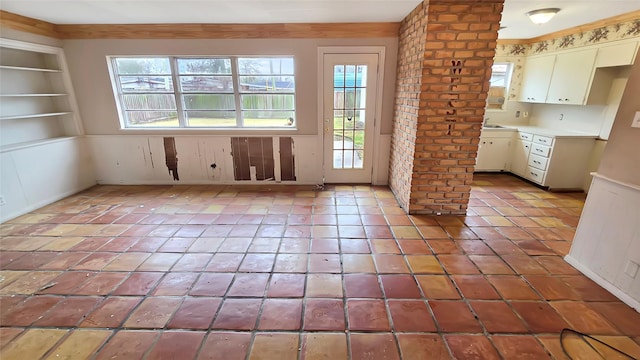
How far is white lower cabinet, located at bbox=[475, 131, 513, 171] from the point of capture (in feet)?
16.3

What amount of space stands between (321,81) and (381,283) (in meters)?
3.02

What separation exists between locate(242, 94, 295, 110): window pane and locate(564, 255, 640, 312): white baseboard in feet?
12.3

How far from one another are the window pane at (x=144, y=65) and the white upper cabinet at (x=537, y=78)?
235 inches

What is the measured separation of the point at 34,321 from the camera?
6.18 ft

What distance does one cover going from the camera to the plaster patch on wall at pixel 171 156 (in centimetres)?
448

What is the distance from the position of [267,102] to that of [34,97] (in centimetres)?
316

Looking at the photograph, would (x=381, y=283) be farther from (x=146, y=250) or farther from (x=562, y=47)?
(x=562, y=47)

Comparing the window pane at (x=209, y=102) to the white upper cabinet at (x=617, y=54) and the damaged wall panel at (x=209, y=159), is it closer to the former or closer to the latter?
the damaged wall panel at (x=209, y=159)

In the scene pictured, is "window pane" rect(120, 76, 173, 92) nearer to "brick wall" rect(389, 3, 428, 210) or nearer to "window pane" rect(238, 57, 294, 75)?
"window pane" rect(238, 57, 294, 75)

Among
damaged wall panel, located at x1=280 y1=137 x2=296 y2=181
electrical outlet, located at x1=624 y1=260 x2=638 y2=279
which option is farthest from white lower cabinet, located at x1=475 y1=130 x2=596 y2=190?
damaged wall panel, located at x1=280 y1=137 x2=296 y2=181

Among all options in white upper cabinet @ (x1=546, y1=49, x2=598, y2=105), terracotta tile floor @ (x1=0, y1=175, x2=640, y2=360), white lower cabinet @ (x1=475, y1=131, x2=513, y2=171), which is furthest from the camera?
white lower cabinet @ (x1=475, y1=131, x2=513, y2=171)

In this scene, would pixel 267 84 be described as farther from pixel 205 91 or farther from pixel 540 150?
pixel 540 150

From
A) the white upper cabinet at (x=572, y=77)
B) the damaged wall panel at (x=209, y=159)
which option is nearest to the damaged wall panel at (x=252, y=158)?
the damaged wall panel at (x=209, y=159)

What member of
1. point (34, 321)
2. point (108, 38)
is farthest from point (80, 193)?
point (34, 321)
